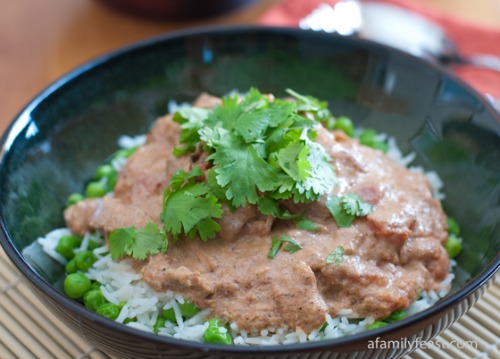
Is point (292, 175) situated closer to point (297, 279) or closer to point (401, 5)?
point (297, 279)

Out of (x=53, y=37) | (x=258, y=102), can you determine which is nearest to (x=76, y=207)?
(x=258, y=102)

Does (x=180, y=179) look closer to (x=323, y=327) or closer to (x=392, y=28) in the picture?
(x=323, y=327)

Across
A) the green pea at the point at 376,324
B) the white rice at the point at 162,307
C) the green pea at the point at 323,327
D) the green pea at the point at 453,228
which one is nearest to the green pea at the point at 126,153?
the white rice at the point at 162,307

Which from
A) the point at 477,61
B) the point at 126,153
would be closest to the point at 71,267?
the point at 126,153

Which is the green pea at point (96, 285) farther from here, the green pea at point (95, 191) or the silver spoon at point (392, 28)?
the silver spoon at point (392, 28)

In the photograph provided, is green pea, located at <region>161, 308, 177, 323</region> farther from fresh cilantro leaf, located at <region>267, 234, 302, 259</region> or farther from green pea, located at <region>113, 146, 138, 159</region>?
green pea, located at <region>113, 146, 138, 159</region>
